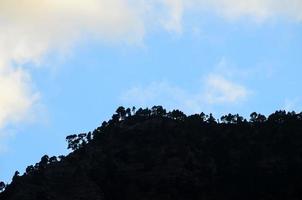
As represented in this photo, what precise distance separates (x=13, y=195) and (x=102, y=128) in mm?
27797

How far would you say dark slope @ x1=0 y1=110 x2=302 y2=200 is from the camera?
99.4m

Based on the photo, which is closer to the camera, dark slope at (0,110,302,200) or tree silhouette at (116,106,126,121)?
dark slope at (0,110,302,200)

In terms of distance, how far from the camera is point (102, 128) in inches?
4882

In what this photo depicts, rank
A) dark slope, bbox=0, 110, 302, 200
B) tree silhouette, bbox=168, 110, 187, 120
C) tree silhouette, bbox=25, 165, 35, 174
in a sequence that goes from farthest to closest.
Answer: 1. tree silhouette, bbox=168, 110, 187, 120
2. tree silhouette, bbox=25, 165, 35, 174
3. dark slope, bbox=0, 110, 302, 200

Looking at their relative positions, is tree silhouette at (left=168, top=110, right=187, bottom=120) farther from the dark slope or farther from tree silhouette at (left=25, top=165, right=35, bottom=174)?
tree silhouette at (left=25, top=165, right=35, bottom=174)

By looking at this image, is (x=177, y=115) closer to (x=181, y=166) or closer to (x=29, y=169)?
(x=181, y=166)

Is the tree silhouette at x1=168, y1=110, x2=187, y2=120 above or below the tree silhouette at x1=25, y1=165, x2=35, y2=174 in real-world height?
above

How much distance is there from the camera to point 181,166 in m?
105

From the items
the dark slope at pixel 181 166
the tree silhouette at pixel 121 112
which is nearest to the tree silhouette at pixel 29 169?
the dark slope at pixel 181 166

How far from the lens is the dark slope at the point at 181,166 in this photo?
9938 centimetres

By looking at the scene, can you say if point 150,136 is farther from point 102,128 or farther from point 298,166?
point 298,166

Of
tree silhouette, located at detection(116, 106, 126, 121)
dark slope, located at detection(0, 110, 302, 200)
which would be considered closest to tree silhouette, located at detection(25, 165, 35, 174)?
dark slope, located at detection(0, 110, 302, 200)

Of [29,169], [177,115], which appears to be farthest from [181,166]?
[29,169]

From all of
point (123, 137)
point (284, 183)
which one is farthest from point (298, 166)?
point (123, 137)
